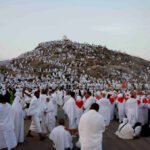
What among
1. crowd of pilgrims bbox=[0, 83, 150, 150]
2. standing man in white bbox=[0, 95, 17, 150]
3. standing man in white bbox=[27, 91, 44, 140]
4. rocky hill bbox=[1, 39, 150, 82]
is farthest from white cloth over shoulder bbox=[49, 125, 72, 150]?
rocky hill bbox=[1, 39, 150, 82]

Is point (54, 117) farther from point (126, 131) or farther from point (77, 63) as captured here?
point (77, 63)

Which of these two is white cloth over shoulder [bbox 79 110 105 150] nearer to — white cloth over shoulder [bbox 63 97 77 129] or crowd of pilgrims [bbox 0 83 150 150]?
crowd of pilgrims [bbox 0 83 150 150]

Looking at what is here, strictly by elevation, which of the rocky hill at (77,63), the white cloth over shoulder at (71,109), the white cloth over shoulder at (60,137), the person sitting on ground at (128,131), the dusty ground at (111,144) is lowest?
the dusty ground at (111,144)

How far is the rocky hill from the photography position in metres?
70.9

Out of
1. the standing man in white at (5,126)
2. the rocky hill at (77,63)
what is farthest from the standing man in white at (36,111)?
the rocky hill at (77,63)

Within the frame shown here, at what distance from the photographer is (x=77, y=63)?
261 feet

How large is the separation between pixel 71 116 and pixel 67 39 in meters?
84.4

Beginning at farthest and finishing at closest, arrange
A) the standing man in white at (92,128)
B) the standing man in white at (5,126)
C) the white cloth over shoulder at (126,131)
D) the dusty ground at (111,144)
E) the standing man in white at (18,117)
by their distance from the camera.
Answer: the white cloth over shoulder at (126,131) < the standing man in white at (18,117) < the dusty ground at (111,144) < the standing man in white at (5,126) < the standing man in white at (92,128)

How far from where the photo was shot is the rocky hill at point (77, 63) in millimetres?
70875

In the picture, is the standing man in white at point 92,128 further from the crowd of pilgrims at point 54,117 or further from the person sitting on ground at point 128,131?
the person sitting on ground at point 128,131

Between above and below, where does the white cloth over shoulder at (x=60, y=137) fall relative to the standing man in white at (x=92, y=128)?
below

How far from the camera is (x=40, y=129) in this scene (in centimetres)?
1509

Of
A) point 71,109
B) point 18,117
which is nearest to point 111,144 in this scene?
point 71,109

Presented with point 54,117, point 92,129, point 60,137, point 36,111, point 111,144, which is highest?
point 92,129
